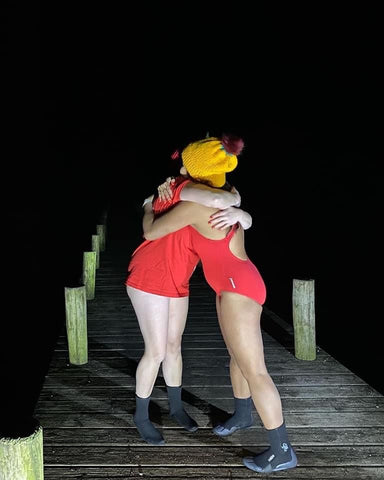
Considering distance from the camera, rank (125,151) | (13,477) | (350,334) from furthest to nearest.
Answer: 1. (125,151)
2. (350,334)
3. (13,477)

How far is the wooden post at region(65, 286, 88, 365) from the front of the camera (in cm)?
461

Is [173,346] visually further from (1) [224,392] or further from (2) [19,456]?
(2) [19,456]

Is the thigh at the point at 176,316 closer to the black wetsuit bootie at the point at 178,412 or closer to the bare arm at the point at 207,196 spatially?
the black wetsuit bootie at the point at 178,412

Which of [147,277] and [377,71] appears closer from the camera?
[147,277]

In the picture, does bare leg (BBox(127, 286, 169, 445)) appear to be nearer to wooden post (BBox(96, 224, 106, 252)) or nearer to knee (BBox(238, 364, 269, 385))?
knee (BBox(238, 364, 269, 385))

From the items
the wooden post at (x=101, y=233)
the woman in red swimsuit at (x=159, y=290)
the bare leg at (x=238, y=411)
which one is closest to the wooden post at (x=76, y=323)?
the woman in red swimsuit at (x=159, y=290)

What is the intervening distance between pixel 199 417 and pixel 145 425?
1.61ft

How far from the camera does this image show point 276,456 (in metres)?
2.95

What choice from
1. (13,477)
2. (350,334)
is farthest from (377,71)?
(13,477)

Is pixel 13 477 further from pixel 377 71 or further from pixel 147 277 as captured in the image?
pixel 377 71

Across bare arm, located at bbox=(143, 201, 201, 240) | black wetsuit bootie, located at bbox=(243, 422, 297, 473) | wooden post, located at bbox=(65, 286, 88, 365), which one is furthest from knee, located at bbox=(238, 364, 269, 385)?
wooden post, located at bbox=(65, 286, 88, 365)

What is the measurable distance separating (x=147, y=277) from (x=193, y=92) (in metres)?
25.2

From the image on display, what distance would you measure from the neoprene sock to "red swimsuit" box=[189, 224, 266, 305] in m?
0.93

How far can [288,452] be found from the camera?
2969mm
